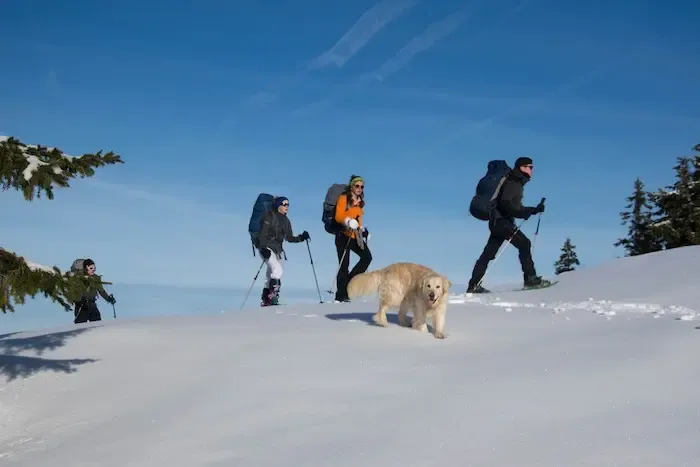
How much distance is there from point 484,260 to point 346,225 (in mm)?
3283

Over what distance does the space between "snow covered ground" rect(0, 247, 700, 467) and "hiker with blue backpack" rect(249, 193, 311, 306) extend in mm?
4143

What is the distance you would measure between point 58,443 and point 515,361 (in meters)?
5.01

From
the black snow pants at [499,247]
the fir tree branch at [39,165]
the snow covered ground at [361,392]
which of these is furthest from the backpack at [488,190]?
the fir tree branch at [39,165]

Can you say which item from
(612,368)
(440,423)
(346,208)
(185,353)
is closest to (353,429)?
(440,423)

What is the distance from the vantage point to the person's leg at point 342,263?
1409 cm

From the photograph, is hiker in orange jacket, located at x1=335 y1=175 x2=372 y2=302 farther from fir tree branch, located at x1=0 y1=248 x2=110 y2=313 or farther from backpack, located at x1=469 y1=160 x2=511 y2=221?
fir tree branch, located at x1=0 y1=248 x2=110 y2=313

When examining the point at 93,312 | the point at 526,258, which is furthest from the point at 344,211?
the point at 93,312

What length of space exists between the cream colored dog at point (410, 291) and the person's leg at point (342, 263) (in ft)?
15.2

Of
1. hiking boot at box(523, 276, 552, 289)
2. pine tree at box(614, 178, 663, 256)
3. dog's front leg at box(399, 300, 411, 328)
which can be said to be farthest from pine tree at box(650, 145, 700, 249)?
dog's front leg at box(399, 300, 411, 328)

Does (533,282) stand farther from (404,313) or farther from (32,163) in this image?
(32,163)

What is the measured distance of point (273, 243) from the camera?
14.8 metres

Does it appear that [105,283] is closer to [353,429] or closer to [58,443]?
[58,443]

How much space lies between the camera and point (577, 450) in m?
4.74

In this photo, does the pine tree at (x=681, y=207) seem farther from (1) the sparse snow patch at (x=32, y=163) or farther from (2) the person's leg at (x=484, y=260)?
(1) the sparse snow patch at (x=32, y=163)
